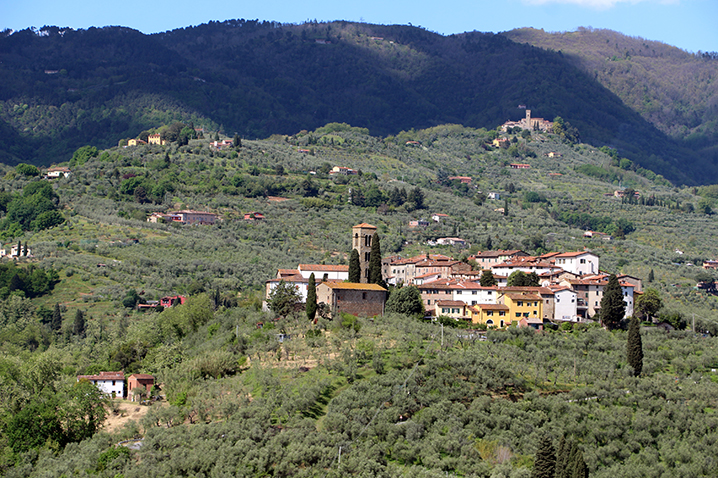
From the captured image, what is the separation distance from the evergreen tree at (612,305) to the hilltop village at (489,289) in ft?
7.97

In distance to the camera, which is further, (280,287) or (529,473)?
(280,287)

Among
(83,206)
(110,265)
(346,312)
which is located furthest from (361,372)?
(83,206)

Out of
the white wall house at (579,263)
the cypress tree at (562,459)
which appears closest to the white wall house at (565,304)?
the white wall house at (579,263)

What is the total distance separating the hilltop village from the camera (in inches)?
2995

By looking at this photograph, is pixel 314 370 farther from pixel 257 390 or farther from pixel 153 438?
pixel 153 438

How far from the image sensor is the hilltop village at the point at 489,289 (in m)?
76.1

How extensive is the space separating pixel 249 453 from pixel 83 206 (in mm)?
116803

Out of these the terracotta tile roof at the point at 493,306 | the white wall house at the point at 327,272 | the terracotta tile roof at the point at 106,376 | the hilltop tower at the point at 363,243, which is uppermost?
the hilltop tower at the point at 363,243

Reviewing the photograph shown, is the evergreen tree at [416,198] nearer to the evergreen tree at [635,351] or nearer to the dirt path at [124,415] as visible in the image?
the evergreen tree at [635,351]

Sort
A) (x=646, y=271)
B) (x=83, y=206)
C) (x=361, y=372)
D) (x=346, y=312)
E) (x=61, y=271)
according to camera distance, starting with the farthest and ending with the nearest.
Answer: (x=83, y=206) → (x=646, y=271) → (x=61, y=271) → (x=346, y=312) → (x=361, y=372)

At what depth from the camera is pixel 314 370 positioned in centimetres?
6219

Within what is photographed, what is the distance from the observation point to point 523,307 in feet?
252

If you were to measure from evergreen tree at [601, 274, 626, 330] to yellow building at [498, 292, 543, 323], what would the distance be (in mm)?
5819

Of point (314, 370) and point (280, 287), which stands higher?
point (280, 287)
